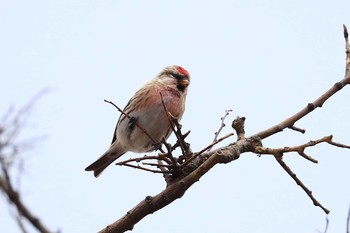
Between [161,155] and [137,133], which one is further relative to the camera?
[137,133]

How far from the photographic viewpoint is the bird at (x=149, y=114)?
5.20 metres

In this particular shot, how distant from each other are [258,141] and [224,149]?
228 millimetres

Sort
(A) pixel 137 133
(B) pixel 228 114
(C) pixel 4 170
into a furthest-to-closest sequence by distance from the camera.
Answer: (A) pixel 137 133, (B) pixel 228 114, (C) pixel 4 170


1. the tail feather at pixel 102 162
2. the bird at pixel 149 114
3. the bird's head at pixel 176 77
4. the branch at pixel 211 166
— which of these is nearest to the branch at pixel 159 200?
the branch at pixel 211 166

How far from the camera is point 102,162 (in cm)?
611

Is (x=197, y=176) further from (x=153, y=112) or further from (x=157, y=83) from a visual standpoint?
(x=157, y=83)

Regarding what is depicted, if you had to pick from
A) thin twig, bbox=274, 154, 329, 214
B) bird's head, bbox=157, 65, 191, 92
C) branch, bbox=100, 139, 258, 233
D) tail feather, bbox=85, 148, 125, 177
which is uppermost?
bird's head, bbox=157, 65, 191, 92

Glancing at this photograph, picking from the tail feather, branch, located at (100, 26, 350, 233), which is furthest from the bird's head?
branch, located at (100, 26, 350, 233)

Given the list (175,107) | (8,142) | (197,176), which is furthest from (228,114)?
(8,142)

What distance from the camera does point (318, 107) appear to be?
2736 millimetres

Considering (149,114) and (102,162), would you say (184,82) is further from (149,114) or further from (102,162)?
(102,162)

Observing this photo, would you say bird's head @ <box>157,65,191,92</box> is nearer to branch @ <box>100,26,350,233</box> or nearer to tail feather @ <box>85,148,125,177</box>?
tail feather @ <box>85,148,125,177</box>

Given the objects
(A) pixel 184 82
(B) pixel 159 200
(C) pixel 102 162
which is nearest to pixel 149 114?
(A) pixel 184 82

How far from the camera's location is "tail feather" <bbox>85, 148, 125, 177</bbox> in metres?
6.07
